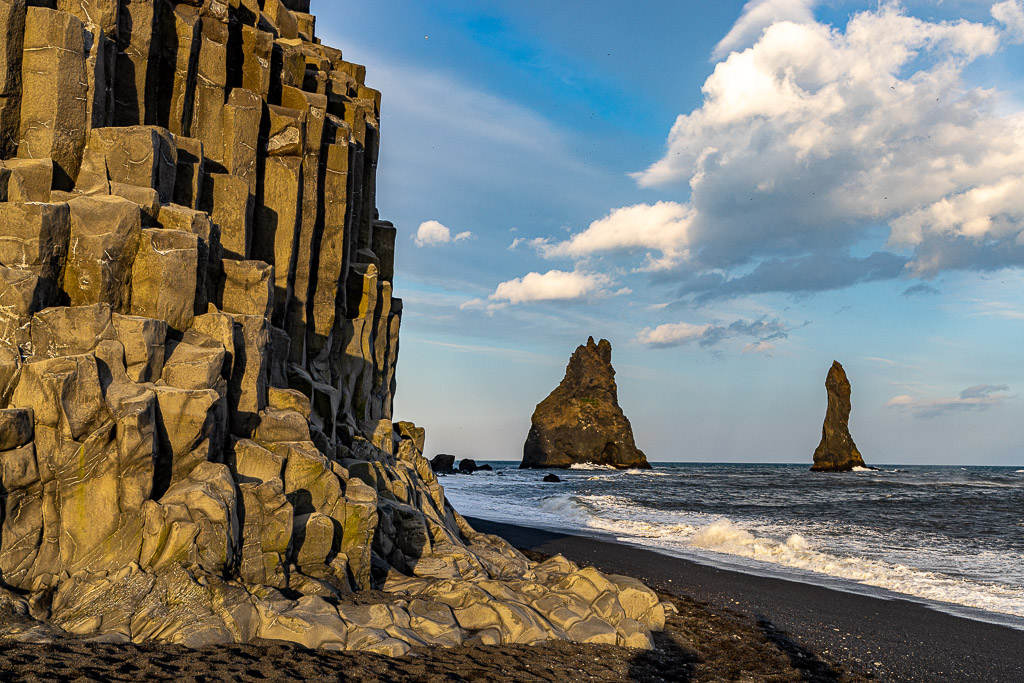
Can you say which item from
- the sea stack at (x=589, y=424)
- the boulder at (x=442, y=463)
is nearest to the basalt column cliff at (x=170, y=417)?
the boulder at (x=442, y=463)

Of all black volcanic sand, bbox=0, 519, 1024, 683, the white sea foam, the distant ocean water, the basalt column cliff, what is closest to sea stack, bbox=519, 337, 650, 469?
the distant ocean water

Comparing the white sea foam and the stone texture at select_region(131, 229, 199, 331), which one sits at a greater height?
the stone texture at select_region(131, 229, 199, 331)

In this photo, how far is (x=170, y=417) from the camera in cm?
1059

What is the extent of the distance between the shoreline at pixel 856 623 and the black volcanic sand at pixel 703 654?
30 mm

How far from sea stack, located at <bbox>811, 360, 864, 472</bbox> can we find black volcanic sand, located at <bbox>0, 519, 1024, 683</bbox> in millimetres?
96442

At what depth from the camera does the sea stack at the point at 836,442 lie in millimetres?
106875

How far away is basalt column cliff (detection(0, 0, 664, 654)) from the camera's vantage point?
9836mm

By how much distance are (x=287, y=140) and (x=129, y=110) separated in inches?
153

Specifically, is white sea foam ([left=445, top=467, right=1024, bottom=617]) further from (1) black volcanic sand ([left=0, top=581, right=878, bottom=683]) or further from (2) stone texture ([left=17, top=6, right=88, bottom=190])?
(2) stone texture ([left=17, top=6, right=88, bottom=190])

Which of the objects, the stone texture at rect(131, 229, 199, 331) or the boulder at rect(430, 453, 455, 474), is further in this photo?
the boulder at rect(430, 453, 455, 474)

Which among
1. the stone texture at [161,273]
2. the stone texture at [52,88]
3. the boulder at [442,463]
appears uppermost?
the stone texture at [52,88]

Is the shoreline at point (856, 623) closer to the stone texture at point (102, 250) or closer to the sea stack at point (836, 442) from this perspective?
the stone texture at point (102, 250)

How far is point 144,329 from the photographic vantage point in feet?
35.0

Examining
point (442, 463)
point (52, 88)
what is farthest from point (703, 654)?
point (442, 463)
